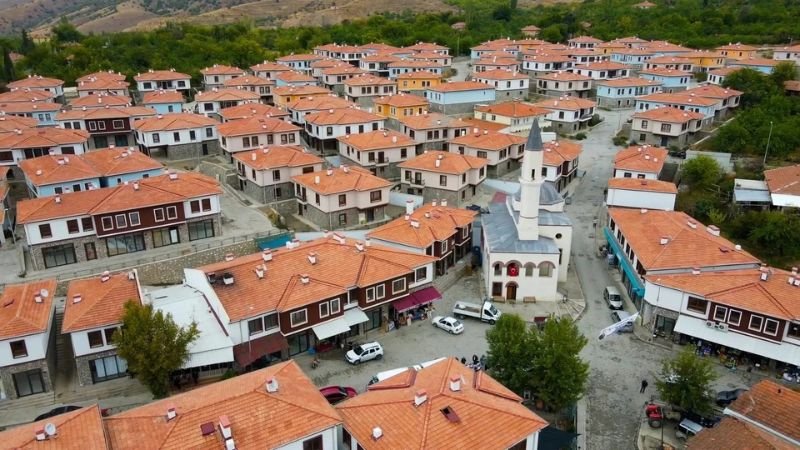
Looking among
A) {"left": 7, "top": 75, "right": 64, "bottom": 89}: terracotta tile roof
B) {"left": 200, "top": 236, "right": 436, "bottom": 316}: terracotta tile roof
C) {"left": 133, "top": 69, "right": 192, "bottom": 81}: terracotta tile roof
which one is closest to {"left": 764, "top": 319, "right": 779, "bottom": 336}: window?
{"left": 200, "top": 236, "right": 436, "bottom": 316}: terracotta tile roof

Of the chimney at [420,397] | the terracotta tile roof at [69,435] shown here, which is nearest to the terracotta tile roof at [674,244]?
the chimney at [420,397]

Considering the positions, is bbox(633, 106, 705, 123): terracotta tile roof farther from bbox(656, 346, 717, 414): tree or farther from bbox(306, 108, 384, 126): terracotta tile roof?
bbox(656, 346, 717, 414): tree

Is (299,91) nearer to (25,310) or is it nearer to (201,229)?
(201,229)

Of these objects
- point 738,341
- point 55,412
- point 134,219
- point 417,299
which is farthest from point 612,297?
point 134,219

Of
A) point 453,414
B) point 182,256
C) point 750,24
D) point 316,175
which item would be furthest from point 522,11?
point 453,414

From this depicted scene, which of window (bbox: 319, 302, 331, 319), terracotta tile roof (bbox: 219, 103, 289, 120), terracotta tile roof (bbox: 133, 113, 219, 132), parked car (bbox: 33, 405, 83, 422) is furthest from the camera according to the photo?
terracotta tile roof (bbox: 219, 103, 289, 120)

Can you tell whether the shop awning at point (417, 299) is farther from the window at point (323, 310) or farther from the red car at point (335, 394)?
the red car at point (335, 394)
